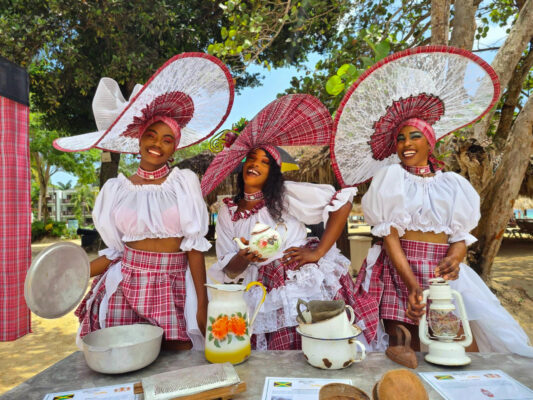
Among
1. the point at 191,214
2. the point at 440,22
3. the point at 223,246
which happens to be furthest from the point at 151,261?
the point at 440,22

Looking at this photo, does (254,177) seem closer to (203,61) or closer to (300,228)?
(300,228)

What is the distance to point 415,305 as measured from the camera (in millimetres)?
1587

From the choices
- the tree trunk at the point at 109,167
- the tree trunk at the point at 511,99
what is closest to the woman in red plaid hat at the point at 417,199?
the tree trunk at the point at 511,99

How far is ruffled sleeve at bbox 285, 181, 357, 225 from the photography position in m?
1.98

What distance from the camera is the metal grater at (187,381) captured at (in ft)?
3.34

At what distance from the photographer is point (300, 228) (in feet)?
6.64

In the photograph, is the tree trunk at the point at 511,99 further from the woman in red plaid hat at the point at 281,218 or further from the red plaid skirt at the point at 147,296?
the red plaid skirt at the point at 147,296

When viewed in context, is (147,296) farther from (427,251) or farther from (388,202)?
(427,251)

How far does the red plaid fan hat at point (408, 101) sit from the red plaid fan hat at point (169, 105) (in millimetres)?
703

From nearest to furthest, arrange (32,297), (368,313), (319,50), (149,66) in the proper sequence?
(32,297)
(368,313)
(149,66)
(319,50)

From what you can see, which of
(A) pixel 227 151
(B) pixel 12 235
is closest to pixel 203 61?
(A) pixel 227 151

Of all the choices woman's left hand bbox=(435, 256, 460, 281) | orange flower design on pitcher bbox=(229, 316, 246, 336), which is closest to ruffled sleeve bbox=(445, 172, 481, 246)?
woman's left hand bbox=(435, 256, 460, 281)

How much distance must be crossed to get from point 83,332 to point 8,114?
205cm

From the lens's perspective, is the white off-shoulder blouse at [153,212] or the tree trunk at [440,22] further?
Result: the tree trunk at [440,22]
